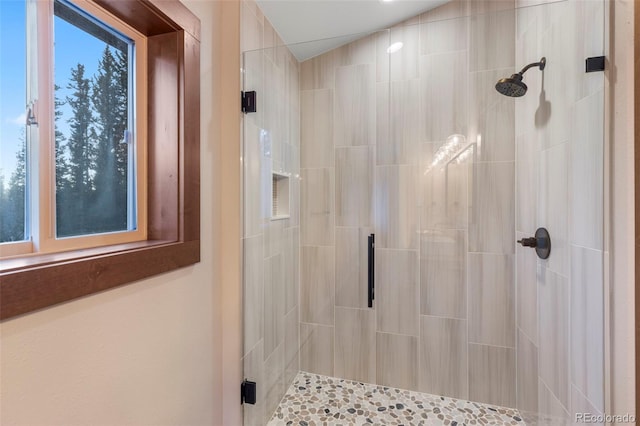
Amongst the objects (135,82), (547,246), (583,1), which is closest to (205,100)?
(135,82)

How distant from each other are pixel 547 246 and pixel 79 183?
1792 millimetres

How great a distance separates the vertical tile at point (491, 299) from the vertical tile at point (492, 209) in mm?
68

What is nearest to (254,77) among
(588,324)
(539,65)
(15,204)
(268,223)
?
(268,223)

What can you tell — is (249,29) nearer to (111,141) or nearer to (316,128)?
(316,128)

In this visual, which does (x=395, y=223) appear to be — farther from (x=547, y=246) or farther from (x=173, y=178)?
(x=173, y=178)

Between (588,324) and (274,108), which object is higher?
(274,108)

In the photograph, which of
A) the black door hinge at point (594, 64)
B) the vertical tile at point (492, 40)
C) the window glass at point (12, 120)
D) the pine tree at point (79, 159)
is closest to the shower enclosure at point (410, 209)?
the vertical tile at point (492, 40)

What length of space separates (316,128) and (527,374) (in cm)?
174

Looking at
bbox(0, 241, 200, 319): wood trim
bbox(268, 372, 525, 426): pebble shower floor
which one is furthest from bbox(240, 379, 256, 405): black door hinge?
bbox(0, 241, 200, 319): wood trim

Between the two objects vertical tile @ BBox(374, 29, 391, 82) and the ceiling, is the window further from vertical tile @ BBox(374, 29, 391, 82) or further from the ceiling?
vertical tile @ BBox(374, 29, 391, 82)

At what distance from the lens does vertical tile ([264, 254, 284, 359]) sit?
1.57 m

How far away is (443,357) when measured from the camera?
1747 millimetres

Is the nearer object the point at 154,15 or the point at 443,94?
the point at 154,15

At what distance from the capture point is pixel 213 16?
126 centimetres
